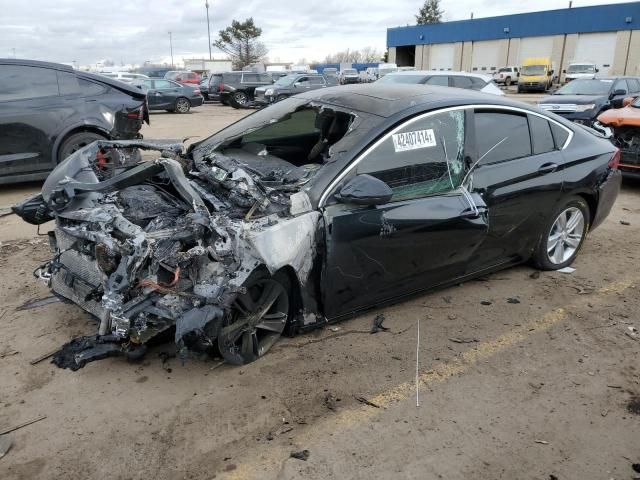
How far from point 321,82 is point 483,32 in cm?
3691

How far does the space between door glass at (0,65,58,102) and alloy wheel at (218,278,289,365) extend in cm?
567

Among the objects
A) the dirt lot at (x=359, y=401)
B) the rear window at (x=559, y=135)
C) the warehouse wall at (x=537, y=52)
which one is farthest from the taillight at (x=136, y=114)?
the warehouse wall at (x=537, y=52)

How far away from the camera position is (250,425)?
110 inches

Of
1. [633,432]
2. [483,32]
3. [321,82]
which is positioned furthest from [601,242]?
[483,32]

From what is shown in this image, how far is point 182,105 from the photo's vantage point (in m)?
22.4

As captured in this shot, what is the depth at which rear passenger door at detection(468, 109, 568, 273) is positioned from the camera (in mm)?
4051

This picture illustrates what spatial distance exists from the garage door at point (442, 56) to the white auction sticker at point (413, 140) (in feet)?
191

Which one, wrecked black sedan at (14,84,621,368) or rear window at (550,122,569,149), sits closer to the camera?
wrecked black sedan at (14,84,621,368)

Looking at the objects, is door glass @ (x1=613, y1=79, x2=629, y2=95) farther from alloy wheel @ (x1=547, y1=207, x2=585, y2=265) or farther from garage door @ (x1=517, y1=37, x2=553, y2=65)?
garage door @ (x1=517, y1=37, x2=553, y2=65)

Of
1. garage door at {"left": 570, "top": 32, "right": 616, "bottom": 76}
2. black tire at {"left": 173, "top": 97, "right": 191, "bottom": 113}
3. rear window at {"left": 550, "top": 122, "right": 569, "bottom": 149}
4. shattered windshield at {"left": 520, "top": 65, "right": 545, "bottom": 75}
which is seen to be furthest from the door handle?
garage door at {"left": 570, "top": 32, "right": 616, "bottom": 76}

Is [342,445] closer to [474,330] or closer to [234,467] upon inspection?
[234,467]

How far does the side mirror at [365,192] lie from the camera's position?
328 cm

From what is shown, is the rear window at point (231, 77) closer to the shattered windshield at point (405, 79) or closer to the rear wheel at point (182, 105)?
the rear wheel at point (182, 105)

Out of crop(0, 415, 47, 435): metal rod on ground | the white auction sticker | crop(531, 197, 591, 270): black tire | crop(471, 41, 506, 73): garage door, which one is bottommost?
crop(0, 415, 47, 435): metal rod on ground
